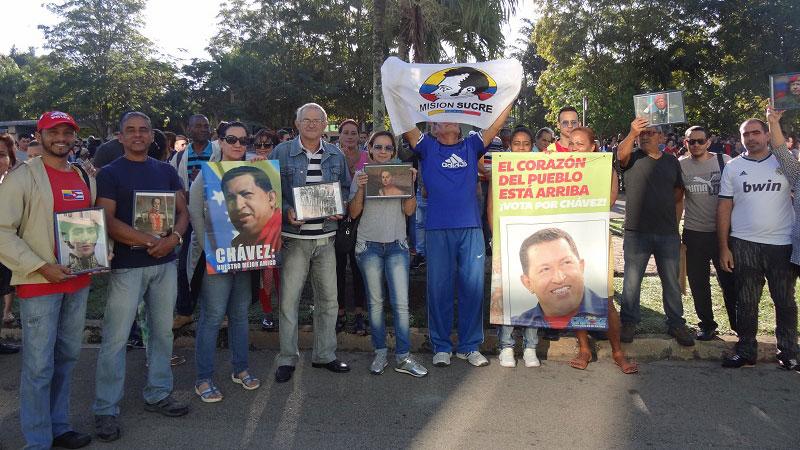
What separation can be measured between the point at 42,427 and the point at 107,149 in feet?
9.88

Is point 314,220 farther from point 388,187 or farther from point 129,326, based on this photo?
point 129,326

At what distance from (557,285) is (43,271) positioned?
382cm

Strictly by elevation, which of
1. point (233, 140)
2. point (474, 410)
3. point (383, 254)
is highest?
point (233, 140)

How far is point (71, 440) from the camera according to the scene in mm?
3529

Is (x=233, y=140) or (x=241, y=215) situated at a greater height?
(x=233, y=140)

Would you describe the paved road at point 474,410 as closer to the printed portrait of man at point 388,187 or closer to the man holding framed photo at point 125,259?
the man holding framed photo at point 125,259

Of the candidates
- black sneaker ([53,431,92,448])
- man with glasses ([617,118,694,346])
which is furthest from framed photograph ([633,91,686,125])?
black sneaker ([53,431,92,448])

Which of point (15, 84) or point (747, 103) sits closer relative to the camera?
point (747, 103)

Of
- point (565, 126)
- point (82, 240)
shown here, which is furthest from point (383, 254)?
point (82, 240)

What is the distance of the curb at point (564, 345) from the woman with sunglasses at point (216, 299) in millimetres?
1007

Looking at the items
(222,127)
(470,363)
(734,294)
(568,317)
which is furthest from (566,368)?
(222,127)

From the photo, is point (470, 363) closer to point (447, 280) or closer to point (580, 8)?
point (447, 280)

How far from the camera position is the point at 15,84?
180ft

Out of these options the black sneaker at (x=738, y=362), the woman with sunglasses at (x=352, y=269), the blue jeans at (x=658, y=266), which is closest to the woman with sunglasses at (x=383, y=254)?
the woman with sunglasses at (x=352, y=269)
